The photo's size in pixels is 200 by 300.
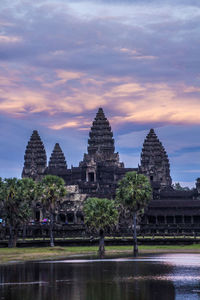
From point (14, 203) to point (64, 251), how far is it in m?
13.8

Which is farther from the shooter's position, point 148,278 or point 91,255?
point 91,255

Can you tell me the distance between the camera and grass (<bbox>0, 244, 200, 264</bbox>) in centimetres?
10631

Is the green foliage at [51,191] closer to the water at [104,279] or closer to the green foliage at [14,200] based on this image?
the green foliage at [14,200]

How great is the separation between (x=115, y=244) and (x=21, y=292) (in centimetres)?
6401

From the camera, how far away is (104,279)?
75.7 meters

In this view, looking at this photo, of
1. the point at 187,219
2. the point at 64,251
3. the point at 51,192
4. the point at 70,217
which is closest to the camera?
the point at 64,251

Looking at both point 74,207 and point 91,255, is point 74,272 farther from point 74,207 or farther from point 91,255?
point 74,207

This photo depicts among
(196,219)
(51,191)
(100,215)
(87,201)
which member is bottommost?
(100,215)

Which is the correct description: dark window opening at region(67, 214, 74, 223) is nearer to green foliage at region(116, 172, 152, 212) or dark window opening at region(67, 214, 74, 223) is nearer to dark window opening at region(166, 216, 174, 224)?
dark window opening at region(166, 216, 174, 224)

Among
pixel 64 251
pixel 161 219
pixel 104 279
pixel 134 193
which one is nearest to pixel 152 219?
pixel 161 219

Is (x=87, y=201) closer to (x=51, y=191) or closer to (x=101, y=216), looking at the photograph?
(x=101, y=216)

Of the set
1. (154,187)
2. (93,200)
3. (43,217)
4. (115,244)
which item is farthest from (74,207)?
(93,200)

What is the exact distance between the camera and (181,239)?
421 feet

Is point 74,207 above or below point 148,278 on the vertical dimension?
above
